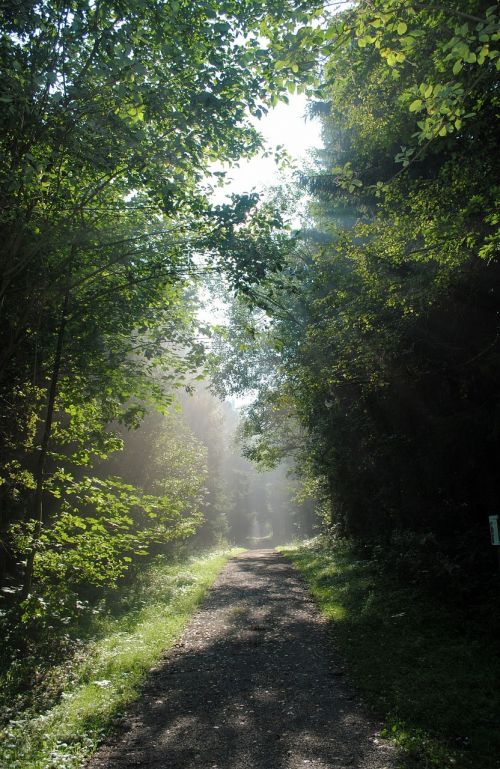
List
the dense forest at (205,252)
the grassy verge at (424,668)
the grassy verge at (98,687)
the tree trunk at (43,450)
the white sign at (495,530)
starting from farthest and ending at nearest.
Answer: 1. the white sign at (495,530)
2. the tree trunk at (43,450)
3. the dense forest at (205,252)
4. the grassy verge at (98,687)
5. the grassy verge at (424,668)

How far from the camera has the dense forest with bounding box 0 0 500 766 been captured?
570 cm

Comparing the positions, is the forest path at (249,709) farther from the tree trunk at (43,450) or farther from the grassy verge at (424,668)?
the tree trunk at (43,450)

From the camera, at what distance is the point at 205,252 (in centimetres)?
761

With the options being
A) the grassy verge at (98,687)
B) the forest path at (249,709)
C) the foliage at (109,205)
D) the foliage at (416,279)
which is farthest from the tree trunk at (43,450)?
the foliage at (416,279)

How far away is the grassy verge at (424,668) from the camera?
5.16 metres

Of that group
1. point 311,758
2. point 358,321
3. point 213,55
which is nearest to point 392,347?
point 358,321

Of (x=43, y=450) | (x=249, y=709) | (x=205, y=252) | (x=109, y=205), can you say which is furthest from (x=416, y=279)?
(x=249, y=709)

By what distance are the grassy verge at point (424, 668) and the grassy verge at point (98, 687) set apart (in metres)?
3.39

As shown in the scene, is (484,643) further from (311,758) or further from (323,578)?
(323,578)

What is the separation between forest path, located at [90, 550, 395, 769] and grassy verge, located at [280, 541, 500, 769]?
354mm

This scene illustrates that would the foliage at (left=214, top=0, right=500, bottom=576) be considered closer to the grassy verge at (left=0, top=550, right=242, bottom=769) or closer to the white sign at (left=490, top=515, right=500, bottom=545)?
the white sign at (left=490, top=515, right=500, bottom=545)

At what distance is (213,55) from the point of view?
243 inches

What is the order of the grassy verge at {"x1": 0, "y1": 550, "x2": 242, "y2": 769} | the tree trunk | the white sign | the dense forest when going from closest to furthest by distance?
the grassy verge at {"x1": 0, "y1": 550, "x2": 242, "y2": 769} < the dense forest < the tree trunk < the white sign

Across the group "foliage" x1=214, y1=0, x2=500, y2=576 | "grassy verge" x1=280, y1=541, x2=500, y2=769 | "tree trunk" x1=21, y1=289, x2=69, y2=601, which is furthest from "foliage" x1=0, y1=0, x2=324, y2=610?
"grassy verge" x1=280, y1=541, x2=500, y2=769
